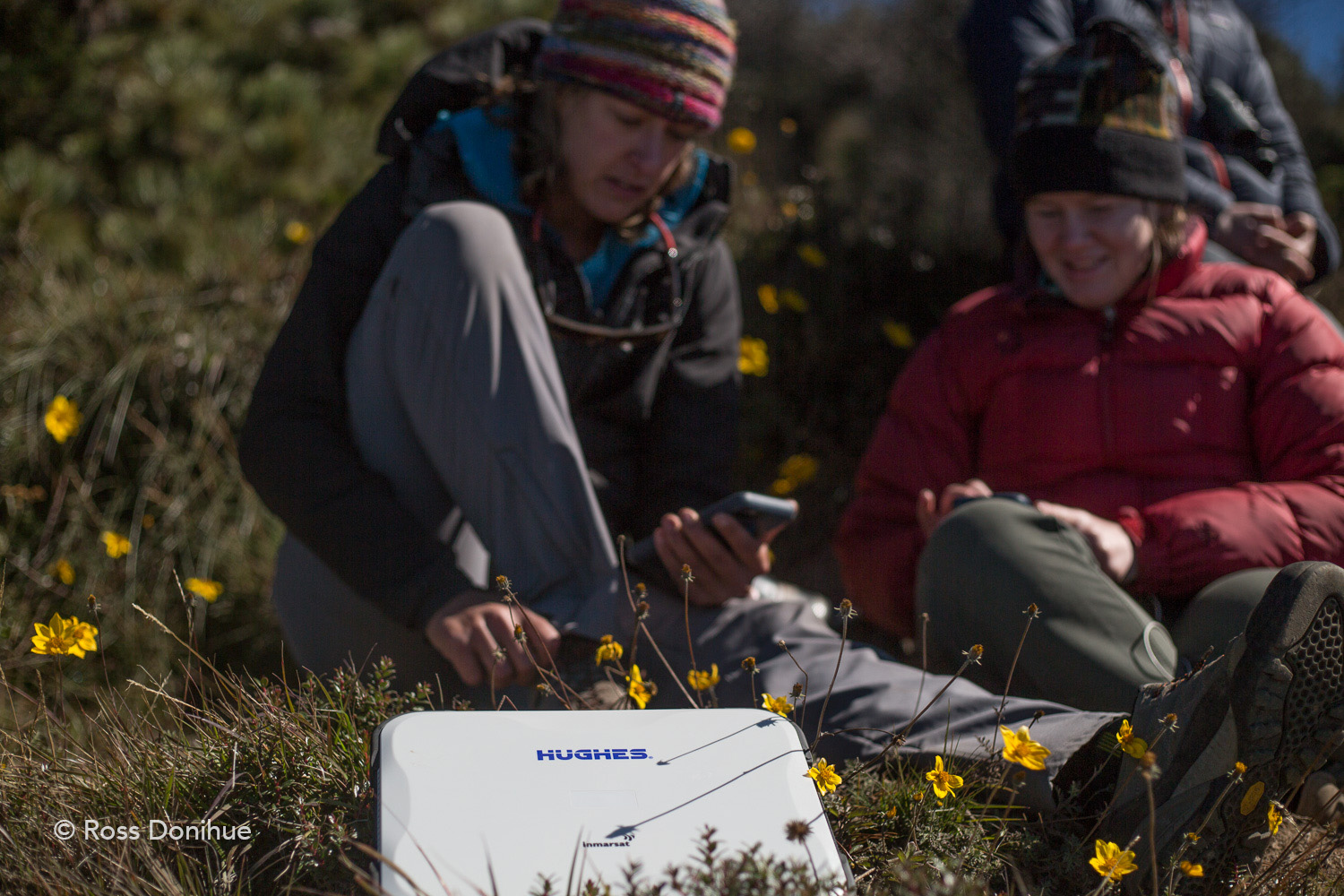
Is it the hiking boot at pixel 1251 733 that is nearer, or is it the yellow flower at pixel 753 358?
the hiking boot at pixel 1251 733

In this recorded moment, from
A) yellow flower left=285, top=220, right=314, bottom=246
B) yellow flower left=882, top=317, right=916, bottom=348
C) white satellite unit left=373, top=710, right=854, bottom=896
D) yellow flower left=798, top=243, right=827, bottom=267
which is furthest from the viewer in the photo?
yellow flower left=798, top=243, right=827, bottom=267

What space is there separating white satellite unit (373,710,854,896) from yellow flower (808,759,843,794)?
0.5 inches

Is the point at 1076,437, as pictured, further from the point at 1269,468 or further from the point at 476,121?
the point at 476,121

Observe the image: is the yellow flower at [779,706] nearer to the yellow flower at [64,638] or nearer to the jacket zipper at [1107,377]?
the yellow flower at [64,638]

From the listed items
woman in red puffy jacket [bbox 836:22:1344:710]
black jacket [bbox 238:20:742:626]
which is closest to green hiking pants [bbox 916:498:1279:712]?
woman in red puffy jacket [bbox 836:22:1344:710]

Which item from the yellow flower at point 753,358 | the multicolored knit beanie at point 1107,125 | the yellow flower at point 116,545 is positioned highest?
the multicolored knit beanie at point 1107,125

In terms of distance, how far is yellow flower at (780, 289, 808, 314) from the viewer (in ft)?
13.2

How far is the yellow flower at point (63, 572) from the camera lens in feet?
9.12

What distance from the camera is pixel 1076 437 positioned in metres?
2.64

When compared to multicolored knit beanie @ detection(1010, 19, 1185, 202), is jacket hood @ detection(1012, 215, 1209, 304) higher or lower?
lower

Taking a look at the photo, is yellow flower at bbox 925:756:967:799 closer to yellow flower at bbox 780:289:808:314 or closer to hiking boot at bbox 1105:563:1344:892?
hiking boot at bbox 1105:563:1344:892

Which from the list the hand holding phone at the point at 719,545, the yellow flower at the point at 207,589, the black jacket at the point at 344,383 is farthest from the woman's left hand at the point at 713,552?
the yellow flower at the point at 207,589

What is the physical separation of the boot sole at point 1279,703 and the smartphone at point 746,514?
850 mm

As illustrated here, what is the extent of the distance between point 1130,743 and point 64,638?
1.59 metres
